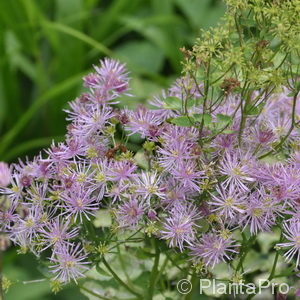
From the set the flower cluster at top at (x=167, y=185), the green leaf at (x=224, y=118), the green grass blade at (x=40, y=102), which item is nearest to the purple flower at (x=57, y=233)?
the flower cluster at top at (x=167, y=185)

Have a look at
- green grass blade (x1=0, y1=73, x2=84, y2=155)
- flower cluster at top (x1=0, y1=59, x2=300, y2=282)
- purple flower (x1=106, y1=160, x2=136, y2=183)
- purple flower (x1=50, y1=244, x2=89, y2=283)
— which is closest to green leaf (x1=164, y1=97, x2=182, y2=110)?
flower cluster at top (x1=0, y1=59, x2=300, y2=282)

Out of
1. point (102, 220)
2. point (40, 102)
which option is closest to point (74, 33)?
point (40, 102)

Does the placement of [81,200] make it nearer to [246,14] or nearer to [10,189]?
[10,189]

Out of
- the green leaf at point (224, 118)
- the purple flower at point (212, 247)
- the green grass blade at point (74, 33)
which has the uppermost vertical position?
the green grass blade at point (74, 33)

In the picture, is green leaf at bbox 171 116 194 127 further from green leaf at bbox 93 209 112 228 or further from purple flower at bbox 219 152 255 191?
green leaf at bbox 93 209 112 228

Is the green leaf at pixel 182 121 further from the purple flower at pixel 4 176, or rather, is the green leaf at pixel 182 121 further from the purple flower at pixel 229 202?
the purple flower at pixel 4 176

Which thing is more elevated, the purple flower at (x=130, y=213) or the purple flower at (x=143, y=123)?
the purple flower at (x=143, y=123)

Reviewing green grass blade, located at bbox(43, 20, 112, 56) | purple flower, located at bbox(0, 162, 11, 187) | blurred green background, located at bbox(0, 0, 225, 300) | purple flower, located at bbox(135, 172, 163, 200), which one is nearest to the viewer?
purple flower, located at bbox(0, 162, 11, 187)
